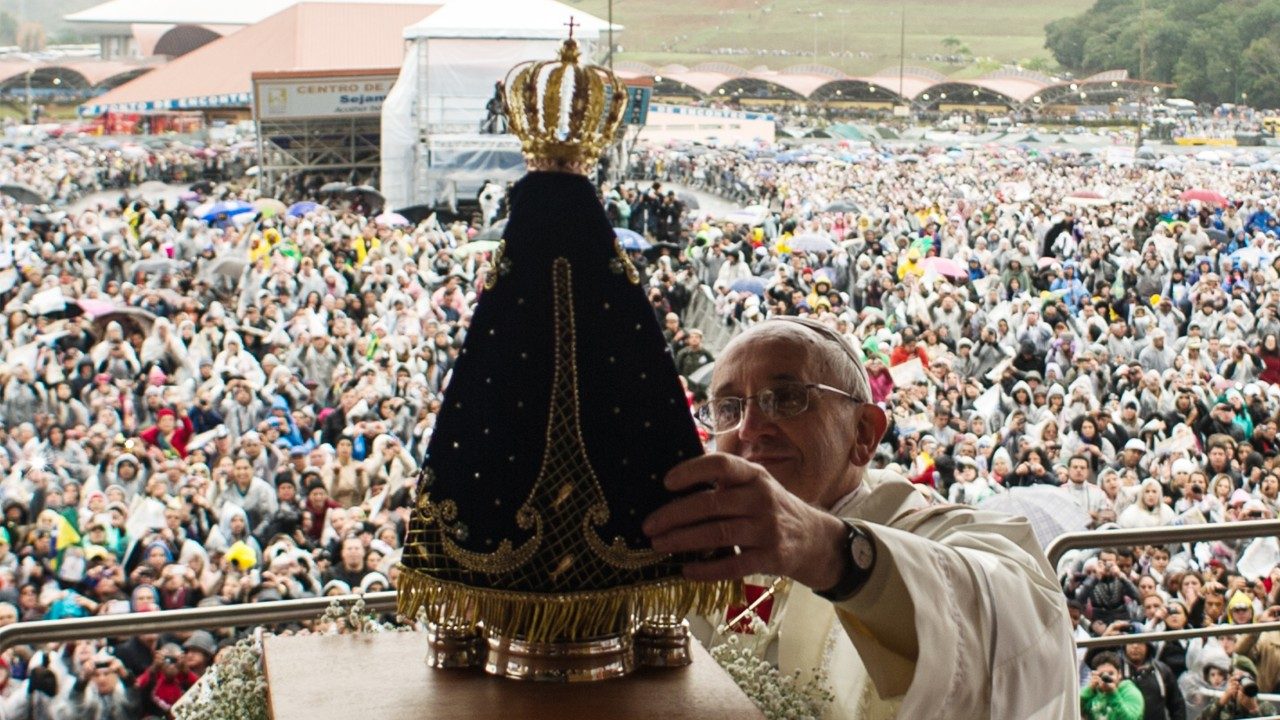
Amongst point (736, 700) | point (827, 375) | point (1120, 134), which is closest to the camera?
point (736, 700)

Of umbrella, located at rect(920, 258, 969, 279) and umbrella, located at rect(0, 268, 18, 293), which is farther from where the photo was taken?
umbrella, located at rect(920, 258, 969, 279)

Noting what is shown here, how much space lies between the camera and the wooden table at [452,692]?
2.52 feet

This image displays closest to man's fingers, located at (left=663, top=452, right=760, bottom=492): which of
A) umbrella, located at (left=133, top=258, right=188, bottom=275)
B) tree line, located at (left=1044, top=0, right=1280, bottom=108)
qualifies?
umbrella, located at (left=133, top=258, right=188, bottom=275)

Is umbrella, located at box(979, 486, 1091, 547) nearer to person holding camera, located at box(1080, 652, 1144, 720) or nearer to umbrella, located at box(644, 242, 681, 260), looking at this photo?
person holding camera, located at box(1080, 652, 1144, 720)

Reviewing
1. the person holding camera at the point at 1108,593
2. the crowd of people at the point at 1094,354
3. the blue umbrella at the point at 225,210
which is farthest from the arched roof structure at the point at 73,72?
the person holding camera at the point at 1108,593

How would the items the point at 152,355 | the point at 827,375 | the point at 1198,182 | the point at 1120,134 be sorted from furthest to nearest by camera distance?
the point at 1120,134 → the point at 1198,182 → the point at 152,355 → the point at 827,375

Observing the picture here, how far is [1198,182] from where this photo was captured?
17.8 meters

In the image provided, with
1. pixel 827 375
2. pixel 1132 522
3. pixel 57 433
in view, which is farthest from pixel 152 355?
pixel 827 375

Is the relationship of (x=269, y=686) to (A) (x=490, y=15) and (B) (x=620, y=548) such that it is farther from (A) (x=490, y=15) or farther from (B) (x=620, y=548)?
(A) (x=490, y=15)

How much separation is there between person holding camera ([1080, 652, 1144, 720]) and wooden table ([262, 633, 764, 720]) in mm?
3174

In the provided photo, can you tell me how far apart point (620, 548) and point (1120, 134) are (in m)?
21.3

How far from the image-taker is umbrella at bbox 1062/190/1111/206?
16.0 metres

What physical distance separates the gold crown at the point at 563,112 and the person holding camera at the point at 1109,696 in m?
3.26

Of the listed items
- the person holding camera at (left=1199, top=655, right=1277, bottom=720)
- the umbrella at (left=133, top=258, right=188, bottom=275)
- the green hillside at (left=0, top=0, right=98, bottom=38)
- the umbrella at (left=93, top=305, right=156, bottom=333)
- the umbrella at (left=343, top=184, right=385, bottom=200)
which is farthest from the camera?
the green hillside at (left=0, top=0, right=98, bottom=38)
